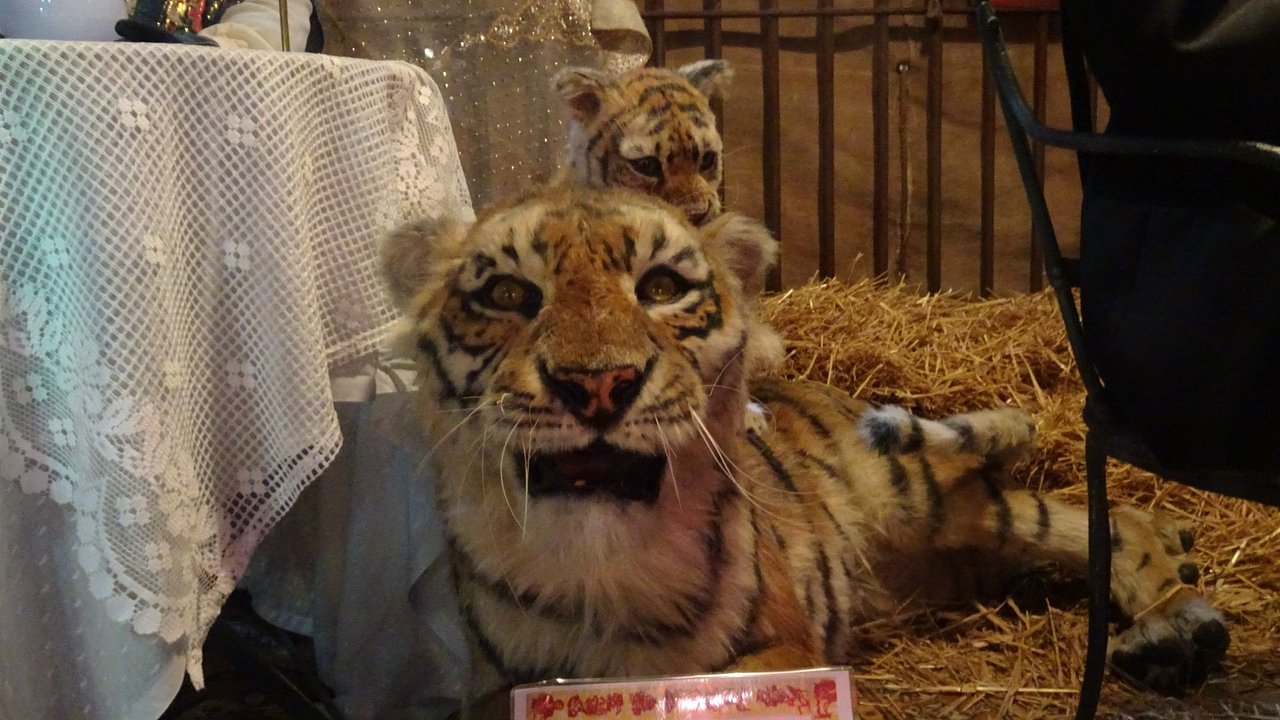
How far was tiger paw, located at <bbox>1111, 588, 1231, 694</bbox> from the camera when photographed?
1.60 m

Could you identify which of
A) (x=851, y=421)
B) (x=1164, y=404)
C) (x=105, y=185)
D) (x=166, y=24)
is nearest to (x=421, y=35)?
(x=166, y=24)

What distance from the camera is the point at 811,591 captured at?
157 cm

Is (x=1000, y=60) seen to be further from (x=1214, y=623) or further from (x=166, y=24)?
(x=166, y=24)

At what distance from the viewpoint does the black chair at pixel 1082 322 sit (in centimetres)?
98

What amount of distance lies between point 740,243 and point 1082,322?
48 cm

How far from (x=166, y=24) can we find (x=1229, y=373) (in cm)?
153

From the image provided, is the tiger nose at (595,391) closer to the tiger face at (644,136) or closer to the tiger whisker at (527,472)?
the tiger whisker at (527,472)

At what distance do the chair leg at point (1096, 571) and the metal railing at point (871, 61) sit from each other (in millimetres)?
2345

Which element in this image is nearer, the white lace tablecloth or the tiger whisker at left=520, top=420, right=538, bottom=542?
the white lace tablecloth

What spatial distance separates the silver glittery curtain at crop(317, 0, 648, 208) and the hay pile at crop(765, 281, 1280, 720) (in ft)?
2.98

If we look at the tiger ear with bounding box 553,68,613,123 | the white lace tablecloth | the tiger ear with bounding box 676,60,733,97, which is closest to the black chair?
the white lace tablecloth

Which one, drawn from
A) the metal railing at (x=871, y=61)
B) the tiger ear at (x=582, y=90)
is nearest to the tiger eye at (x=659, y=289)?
Answer: the tiger ear at (x=582, y=90)

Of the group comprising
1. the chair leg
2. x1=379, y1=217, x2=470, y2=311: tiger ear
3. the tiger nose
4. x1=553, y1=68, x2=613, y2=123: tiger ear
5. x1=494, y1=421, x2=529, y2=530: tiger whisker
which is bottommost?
the chair leg

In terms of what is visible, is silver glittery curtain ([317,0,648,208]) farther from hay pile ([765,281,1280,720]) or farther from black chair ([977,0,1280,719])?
black chair ([977,0,1280,719])
